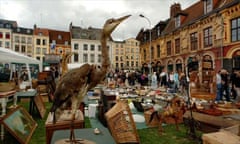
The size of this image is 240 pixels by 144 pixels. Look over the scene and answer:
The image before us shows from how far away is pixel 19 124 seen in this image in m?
3.88

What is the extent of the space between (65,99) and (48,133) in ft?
5.51

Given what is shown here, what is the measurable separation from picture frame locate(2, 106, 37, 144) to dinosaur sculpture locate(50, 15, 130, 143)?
5.23ft

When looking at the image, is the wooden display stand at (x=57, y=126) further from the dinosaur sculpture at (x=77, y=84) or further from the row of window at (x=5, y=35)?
the row of window at (x=5, y=35)

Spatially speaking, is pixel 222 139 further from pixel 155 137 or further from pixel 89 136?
pixel 155 137

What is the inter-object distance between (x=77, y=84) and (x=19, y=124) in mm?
2383

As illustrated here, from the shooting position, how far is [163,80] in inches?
656

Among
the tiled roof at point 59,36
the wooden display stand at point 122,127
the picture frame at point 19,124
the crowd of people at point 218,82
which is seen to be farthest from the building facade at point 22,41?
the wooden display stand at point 122,127

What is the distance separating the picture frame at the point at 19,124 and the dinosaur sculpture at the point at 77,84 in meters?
1.59

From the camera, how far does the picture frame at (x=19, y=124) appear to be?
3498 millimetres

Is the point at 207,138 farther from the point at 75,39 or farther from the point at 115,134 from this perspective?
the point at 75,39

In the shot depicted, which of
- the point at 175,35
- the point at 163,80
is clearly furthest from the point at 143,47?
the point at 163,80

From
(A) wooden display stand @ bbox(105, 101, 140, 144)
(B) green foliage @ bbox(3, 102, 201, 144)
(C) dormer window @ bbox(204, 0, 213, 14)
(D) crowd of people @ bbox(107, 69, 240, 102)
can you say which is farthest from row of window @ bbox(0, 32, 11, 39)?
(A) wooden display stand @ bbox(105, 101, 140, 144)

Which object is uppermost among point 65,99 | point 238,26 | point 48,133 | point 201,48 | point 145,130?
point 238,26

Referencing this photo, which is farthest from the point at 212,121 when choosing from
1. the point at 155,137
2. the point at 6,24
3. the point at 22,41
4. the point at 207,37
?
the point at 6,24
